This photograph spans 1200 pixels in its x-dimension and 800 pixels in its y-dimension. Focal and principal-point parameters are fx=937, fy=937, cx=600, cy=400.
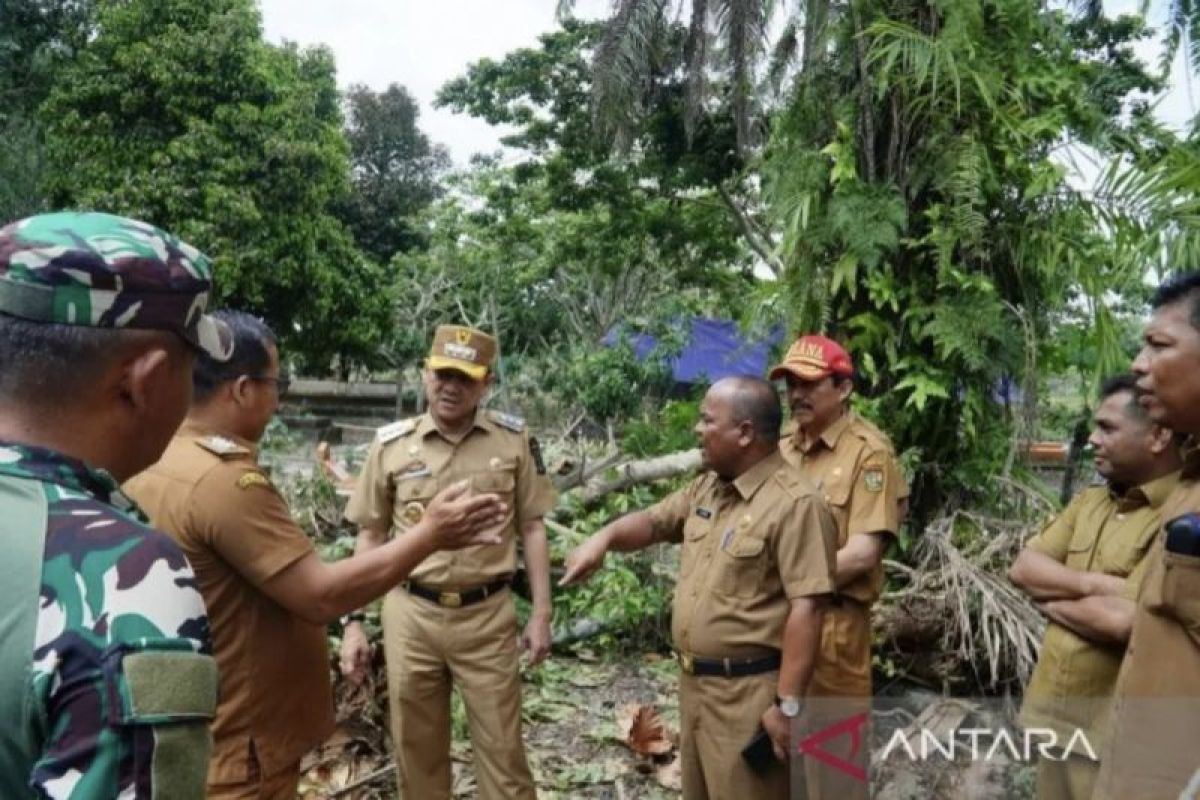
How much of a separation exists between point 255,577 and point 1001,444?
3.91 meters

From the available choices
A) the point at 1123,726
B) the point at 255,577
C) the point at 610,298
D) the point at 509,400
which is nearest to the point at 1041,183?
the point at 1123,726

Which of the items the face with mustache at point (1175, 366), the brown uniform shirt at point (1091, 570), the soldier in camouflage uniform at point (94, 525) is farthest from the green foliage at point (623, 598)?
the soldier in camouflage uniform at point (94, 525)

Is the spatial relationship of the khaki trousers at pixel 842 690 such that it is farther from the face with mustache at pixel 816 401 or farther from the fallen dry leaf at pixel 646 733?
the fallen dry leaf at pixel 646 733

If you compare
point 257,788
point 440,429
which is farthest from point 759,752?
point 440,429

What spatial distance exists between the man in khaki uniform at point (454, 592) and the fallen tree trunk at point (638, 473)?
2.20m

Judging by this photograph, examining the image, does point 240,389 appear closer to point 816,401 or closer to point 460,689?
point 460,689

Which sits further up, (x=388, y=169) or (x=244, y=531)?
(x=388, y=169)

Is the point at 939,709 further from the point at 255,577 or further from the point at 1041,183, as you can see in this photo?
the point at 255,577

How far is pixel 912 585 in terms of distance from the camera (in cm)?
455

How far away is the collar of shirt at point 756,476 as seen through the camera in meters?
2.94

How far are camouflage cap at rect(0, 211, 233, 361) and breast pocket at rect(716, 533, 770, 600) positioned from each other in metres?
2.01

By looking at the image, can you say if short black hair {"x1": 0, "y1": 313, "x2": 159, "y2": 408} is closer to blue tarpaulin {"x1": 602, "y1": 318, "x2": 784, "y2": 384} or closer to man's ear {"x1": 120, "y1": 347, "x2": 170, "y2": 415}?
man's ear {"x1": 120, "y1": 347, "x2": 170, "y2": 415}

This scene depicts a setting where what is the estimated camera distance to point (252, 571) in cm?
209

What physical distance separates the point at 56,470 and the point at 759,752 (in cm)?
229
